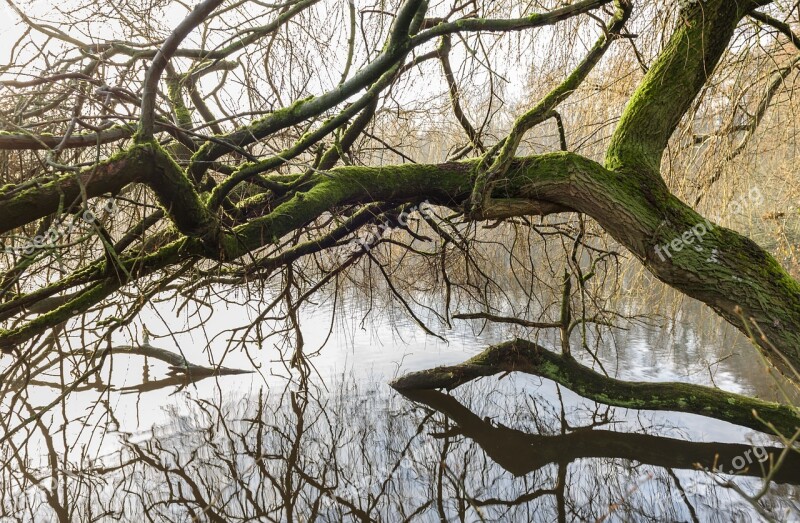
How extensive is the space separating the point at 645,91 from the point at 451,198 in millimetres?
1128

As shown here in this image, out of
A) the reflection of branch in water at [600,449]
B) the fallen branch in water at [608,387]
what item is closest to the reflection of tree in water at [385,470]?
the reflection of branch in water at [600,449]

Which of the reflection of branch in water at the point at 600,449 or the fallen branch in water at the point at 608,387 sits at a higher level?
the fallen branch in water at the point at 608,387

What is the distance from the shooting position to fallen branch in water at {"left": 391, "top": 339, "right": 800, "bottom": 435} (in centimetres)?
333

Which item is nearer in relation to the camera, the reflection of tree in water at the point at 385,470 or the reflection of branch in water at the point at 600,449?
the reflection of tree in water at the point at 385,470

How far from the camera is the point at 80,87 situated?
2010 millimetres

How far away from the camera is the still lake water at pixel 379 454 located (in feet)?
9.30

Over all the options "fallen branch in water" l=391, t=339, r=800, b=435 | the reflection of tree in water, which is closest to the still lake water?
the reflection of tree in water

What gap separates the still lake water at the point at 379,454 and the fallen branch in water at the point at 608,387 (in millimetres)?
173

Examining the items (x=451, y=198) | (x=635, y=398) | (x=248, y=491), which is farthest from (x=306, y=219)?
(x=635, y=398)

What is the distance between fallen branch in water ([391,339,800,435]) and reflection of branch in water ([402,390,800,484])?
0.21m

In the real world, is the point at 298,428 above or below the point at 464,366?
below

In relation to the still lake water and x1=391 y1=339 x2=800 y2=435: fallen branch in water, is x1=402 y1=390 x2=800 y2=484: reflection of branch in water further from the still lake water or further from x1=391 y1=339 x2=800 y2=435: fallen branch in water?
x1=391 y1=339 x2=800 y2=435: fallen branch in water

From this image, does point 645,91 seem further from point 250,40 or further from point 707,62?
point 250,40

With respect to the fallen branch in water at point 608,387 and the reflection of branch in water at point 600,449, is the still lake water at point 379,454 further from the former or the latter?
the fallen branch in water at point 608,387
